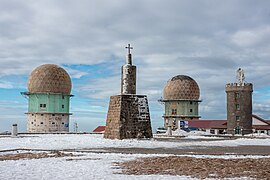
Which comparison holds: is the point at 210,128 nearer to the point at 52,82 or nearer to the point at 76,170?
the point at 52,82

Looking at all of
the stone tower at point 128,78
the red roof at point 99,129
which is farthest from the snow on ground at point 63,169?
the red roof at point 99,129

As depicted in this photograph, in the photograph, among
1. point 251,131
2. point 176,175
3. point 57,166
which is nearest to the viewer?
point 176,175

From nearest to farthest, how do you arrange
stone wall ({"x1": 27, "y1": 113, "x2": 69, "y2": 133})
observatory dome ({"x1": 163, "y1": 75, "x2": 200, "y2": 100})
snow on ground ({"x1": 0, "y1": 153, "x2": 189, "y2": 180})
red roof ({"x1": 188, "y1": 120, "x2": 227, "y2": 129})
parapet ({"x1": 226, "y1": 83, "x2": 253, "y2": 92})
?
snow on ground ({"x1": 0, "y1": 153, "x2": 189, "y2": 180}) < parapet ({"x1": 226, "y1": 83, "x2": 253, "y2": 92}) < stone wall ({"x1": 27, "y1": 113, "x2": 69, "y2": 133}) < red roof ({"x1": 188, "y1": 120, "x2": 227, "y2": 129}) < observatory dome ({"x1": 163, "y1": 75, "x2": 200, "y2": 100})

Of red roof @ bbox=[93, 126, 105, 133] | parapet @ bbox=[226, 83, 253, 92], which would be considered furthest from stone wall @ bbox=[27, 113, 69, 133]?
parapet @ bbox=[226, 83, 253, 92]

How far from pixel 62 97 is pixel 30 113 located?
190 inches

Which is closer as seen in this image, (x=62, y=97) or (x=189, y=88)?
(x=62, y=97)

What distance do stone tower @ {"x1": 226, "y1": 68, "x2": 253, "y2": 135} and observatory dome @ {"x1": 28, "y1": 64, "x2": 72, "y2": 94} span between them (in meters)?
21.4

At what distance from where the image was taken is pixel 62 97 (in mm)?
52812

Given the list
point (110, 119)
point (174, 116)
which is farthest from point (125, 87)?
point (174, 116)

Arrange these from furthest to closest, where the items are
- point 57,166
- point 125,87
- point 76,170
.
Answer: point 125,87, point 57,166, point 76,170

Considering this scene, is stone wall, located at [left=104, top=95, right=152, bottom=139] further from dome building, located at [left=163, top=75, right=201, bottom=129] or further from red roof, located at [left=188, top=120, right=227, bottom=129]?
dome building, located at [left=163, top=75, right=201, bottom=129]

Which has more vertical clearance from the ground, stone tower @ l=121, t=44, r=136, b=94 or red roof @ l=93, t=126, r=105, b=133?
stone tower @ l=121, t=44, r=136, b=94

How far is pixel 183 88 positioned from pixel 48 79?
20806 millimetres

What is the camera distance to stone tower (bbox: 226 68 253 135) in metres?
49.1
